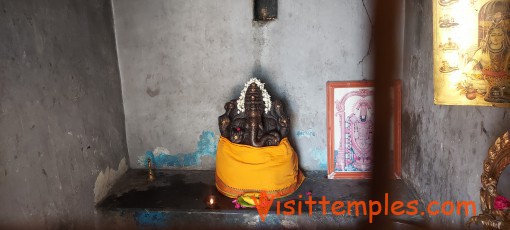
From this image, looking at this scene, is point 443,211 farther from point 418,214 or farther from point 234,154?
point 234,154

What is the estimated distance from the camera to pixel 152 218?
3.49m

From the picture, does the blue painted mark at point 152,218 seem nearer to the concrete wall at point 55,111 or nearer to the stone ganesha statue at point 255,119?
the concrete wall at point 55,111

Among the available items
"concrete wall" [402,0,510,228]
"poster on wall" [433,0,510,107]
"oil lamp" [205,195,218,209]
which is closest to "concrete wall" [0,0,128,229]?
"oil lamp" [205,195,218,209]

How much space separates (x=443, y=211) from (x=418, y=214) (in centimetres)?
44

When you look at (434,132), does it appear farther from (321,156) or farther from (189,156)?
(189,156)

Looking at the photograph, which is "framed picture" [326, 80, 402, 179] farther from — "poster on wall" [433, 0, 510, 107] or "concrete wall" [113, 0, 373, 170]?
"poster on wall" [433, 0, 510, 107]

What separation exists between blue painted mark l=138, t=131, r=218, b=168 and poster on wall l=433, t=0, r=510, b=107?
9.31 feet

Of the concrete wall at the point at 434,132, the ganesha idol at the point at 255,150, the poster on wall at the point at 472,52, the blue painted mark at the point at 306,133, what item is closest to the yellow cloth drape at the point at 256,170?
the ganesha idol at the point at 255,150

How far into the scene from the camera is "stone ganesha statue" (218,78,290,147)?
151 inches

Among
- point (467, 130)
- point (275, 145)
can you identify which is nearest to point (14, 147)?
point (275, 145)

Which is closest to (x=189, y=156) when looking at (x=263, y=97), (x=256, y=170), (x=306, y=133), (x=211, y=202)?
(x=211, y=202)

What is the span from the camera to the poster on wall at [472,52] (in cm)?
195

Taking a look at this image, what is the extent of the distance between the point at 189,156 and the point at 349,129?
6.90 feet

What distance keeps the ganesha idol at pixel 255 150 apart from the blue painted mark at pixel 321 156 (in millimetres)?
512
